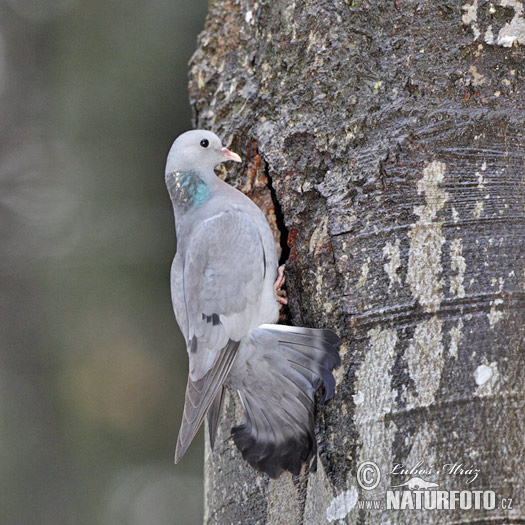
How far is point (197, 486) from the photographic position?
667 cm

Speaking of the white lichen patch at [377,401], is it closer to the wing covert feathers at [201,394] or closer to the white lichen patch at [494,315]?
the white lichen patch at [494,315]

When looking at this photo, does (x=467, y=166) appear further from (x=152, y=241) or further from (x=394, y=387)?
(x=152, y=241)

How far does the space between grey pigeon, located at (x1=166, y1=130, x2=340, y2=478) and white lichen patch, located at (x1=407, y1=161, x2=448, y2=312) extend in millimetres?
345

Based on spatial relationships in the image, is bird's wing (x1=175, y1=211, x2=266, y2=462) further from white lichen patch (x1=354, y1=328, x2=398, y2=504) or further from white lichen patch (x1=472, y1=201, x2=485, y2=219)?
white lichen patch (x1=472, y1=201, x2=485, y2=219)

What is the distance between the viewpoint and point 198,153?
366 cm

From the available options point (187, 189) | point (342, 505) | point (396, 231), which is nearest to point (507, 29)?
point (396, 231)

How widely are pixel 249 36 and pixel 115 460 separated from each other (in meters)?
3.78

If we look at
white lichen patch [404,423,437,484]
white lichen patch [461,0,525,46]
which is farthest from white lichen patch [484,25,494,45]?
white lichen patch [404,423,437,484]

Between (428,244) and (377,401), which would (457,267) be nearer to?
(428,244)

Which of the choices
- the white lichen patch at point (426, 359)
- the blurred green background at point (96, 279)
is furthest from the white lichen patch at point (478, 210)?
the blurred green background at point (96, 279)

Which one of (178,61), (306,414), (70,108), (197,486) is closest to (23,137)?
(70,108)

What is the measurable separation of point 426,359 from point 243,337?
2.95 ft

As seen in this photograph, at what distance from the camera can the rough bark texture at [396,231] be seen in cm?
244

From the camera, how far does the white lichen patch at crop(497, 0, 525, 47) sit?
2854 millimetres
